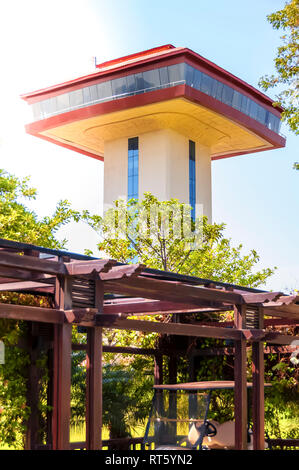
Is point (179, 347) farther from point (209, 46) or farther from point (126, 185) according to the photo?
point (209, 46)

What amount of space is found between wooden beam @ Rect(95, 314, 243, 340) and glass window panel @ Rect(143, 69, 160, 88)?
3455 centimetres

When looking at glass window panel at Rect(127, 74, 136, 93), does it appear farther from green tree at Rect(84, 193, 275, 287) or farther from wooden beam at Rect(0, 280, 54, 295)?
wooden beam at Rect(0, 280, 54, 295)

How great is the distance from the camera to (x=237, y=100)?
148ft

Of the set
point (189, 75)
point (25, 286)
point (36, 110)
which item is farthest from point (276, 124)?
point (25, 286)

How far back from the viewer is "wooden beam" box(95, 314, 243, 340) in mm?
6723

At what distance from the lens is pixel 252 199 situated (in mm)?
47344

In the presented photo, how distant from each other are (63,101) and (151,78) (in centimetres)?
655

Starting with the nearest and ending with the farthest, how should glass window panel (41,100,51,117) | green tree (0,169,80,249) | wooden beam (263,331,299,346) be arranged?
wooden beam (263,331,299,346) → green tree (0,169,80,249) → glass window panel (41,100,51,117)

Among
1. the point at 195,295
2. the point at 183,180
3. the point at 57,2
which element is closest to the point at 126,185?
the point at 183,180

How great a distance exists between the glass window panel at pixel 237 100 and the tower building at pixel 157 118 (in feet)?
0.20

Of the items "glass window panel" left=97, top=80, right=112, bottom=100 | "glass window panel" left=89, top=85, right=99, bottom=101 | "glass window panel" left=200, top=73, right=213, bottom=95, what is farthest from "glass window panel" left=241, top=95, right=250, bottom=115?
"glass window panel" left=89, top=85, right=99, bottom=101

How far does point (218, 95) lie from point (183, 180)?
5.57 m

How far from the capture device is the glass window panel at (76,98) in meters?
44.8

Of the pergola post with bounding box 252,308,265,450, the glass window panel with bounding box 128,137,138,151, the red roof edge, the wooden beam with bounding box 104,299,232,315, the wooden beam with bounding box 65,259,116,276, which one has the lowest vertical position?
the pergola post with bounding box 252,308,265,450
